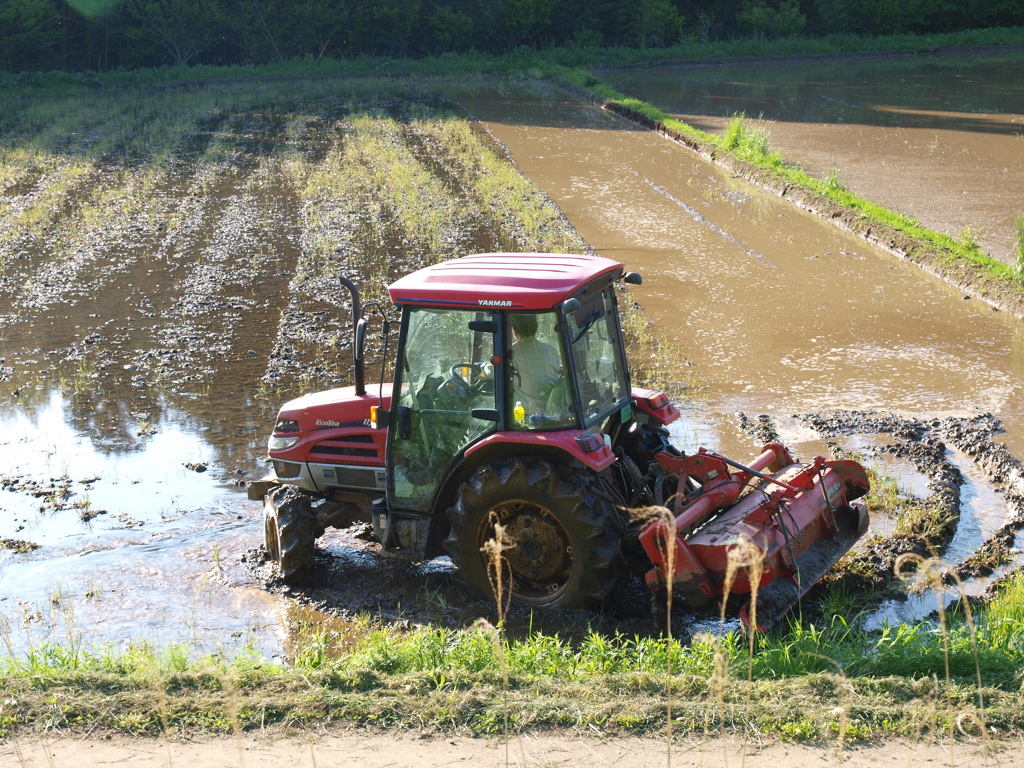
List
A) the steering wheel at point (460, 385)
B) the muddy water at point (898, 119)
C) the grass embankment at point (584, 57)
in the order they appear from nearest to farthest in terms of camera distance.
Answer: the steering wheel at point (460, 385) < the muddy water at point (898, 119) < the grass embankment at point (584, 57)

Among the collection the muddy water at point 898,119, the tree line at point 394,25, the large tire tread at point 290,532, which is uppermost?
the tree line at point 394,25

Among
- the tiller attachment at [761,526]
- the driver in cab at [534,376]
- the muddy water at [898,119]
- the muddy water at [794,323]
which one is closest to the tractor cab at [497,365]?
the driver in cab at [534,376]

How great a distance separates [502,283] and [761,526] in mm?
2038

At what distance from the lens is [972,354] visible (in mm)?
10984

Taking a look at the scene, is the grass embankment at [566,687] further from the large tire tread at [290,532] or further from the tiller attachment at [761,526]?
the large tire tread at [290,532]

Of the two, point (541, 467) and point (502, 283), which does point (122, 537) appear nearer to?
point (541, 467)

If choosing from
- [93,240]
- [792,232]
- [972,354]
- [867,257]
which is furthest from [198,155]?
[972,354]

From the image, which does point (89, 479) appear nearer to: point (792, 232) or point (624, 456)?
point (624, 456)

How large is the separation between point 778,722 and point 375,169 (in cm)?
1895

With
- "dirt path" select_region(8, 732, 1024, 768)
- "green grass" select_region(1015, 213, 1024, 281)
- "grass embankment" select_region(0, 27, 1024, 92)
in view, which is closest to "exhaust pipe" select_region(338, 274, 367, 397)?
"dirt path" select_region(8, 732, 1024, 768)

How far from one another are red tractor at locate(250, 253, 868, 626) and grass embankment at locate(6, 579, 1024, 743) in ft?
1.59

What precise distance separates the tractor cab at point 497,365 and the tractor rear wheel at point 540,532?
20cm

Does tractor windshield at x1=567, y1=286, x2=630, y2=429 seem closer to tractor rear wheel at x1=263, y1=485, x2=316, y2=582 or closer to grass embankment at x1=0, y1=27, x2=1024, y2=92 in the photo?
tractor rear wheel at x1=263, y1=485, x2=316, y2=582

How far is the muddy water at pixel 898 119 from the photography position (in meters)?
18.1
